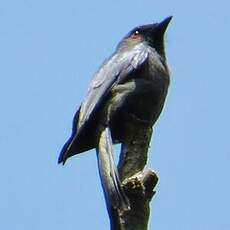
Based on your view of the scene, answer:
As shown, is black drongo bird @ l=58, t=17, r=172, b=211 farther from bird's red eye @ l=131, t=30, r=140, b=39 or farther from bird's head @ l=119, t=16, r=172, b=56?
bird's red eye @ l=131, t=30, r=140, b=39

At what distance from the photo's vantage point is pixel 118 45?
8156mm

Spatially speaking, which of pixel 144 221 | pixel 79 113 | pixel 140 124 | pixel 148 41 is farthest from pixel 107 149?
pixel 148 41

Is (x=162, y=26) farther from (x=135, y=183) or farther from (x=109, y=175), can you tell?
(x=135, y=183)

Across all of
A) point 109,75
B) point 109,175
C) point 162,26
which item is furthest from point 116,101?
point 162,26

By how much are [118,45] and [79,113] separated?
188cm

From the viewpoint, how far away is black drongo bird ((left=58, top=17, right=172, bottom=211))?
5875mm

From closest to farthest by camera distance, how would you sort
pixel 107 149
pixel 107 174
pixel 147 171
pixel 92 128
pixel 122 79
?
pixel 147 171 → pixel 107 174 → pixel 107 149 → pixel 92 128 → pixel 122 79

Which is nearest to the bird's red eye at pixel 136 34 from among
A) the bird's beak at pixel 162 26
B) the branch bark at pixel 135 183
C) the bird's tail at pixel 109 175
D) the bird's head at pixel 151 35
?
the bird's head at pixel 151 35

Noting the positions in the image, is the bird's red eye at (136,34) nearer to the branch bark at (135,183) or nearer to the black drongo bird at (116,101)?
the black drongo bird at (116,101)

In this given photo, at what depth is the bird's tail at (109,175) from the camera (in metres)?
4.30

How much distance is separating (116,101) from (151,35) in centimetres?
167

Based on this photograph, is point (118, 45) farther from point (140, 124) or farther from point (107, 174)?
point (107, 174)

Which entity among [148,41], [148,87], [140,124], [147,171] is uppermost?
[148,41]

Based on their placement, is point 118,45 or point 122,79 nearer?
point 122,79
